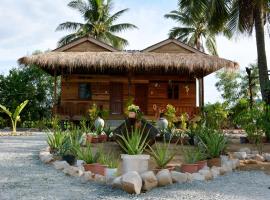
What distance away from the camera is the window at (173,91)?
2108 centimetres

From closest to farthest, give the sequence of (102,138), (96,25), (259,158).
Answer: (259,158) → (102,138) → (96,25)

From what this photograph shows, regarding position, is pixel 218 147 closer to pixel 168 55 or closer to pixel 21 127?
pixel 168 55

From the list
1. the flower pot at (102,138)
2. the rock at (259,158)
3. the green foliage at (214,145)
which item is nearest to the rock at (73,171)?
the green foliage at (214,145)

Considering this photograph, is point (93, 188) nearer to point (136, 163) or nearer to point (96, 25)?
point (136, 163)

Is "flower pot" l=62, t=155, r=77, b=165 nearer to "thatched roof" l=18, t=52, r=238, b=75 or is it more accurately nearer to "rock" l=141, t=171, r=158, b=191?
"rock" l=141, t=171, r=158, b=191

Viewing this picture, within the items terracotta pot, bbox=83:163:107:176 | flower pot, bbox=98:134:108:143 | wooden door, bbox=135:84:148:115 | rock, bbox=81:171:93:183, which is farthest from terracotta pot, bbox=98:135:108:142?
wooden door, bbox=135:84:148:115

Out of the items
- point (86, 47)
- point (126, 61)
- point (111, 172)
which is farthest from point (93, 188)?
point (86, 47)

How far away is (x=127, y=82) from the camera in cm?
2073

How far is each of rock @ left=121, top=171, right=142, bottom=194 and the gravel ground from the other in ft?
0.32

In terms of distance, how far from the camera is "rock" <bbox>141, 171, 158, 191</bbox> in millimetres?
5641

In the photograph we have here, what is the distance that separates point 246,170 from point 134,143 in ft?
7.78

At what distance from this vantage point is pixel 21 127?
20.7 m

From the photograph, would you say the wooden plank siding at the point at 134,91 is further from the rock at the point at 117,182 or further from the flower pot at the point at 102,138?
the rock at the point at 117,182

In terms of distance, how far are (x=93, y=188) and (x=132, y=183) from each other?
0.70 m
